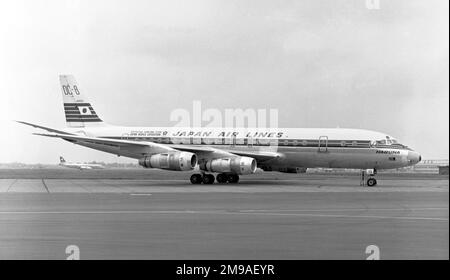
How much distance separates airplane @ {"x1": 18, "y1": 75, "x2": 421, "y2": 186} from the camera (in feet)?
129

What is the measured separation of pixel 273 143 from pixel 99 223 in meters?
25.7

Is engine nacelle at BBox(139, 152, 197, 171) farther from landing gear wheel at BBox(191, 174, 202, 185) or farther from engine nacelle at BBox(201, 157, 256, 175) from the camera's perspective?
landing gear wheel at BBox(191, 174, 202, 185)

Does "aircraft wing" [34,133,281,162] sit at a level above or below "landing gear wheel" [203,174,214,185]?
above

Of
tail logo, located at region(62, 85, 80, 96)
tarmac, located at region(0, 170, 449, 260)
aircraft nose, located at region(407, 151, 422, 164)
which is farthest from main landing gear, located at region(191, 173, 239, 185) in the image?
tarmac, located at region(0, 170, 449, 260)

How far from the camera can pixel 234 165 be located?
3900 cm

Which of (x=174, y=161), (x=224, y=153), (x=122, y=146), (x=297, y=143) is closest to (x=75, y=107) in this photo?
(x=122, y=146)

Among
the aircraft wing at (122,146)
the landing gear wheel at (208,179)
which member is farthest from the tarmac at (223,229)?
the aircraft wing at (122,146)

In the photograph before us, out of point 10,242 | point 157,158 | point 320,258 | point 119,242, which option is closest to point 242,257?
point 320,258

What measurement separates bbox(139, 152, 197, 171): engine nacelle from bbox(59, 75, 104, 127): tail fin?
9.89 m

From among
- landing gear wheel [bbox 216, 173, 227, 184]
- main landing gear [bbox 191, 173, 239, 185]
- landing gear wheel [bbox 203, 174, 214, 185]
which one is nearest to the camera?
landing gear wheel [bbox 203, 174, 214, 185]

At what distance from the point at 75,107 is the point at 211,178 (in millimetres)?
13202

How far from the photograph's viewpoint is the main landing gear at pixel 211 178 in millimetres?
41053

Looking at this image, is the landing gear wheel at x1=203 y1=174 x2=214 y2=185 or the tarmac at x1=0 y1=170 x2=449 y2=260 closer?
the tarmac at x1=0 y1=170 x2=449 y2=260
